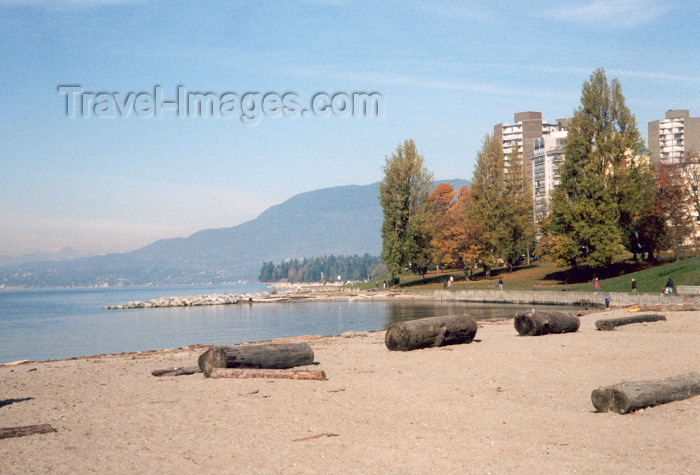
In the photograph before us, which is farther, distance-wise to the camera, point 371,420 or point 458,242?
point 458,242

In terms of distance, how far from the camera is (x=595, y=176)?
58781mm

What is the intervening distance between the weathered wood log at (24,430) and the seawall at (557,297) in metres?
36.1

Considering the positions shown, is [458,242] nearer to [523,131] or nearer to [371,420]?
[371,420]

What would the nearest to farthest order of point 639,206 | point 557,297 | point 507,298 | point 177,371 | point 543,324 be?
1. point 177,371
2. point 543,324
3. point 557,297
4. point 507,298
5. point 639,206

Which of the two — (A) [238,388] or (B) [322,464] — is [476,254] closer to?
(A) [238,388]

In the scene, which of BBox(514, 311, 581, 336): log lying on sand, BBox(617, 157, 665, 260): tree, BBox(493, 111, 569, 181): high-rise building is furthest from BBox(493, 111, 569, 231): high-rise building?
BBox(514, 311, 581, 336): log lying on sand

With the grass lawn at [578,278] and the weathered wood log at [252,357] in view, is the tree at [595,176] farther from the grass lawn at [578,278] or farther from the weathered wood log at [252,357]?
the weathered wood log at [252,357]

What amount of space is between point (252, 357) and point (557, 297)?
38743 millimetres

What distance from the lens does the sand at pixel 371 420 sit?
8500mm

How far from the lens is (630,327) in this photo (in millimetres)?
26312

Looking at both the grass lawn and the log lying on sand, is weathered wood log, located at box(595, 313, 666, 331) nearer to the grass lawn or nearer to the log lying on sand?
the log lying on sand

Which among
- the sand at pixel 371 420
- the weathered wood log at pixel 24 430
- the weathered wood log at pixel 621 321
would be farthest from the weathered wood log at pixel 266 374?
the weathered wood log at pixel 621 321

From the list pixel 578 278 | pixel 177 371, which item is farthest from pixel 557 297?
pixel 177 371

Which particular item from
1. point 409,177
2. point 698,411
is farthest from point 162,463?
point 409,177
